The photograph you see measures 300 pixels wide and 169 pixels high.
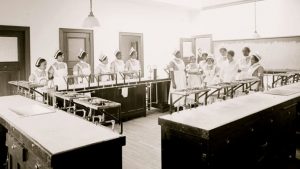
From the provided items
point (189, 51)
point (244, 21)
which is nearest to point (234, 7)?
point (244, 21)

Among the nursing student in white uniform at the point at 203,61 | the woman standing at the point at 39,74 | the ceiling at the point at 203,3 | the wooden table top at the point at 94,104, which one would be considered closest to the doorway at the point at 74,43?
the woman standing at the point at 39,74

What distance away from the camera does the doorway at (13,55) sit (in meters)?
6.54

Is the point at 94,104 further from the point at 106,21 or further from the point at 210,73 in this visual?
the point at 106,21

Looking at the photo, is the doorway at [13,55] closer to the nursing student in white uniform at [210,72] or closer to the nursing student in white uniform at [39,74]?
the nursing student in white uniform at [39,74]

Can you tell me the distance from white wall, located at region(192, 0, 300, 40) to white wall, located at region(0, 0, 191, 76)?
2.88 feet

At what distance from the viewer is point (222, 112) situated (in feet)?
9.14

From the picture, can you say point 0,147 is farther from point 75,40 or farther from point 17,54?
point 75,40

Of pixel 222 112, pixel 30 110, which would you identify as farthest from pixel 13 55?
pixel 222 112

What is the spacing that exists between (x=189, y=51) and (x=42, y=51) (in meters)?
6.12

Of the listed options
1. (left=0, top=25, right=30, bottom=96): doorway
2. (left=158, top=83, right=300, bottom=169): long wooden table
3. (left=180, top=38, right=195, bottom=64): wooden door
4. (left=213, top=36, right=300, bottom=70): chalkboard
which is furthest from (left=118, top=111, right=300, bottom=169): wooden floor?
(left=180, top=38, right=195, bottom=64): wooden door

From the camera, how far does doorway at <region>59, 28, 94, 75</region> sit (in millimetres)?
7602

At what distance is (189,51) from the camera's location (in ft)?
37.7

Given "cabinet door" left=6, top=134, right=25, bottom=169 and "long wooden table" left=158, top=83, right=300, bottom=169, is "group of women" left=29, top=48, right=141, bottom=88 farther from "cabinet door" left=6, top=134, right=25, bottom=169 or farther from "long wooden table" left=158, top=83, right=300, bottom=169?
"long wooden table" left=158, top=83, right=300, bottom=169

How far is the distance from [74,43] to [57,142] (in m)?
6.29
